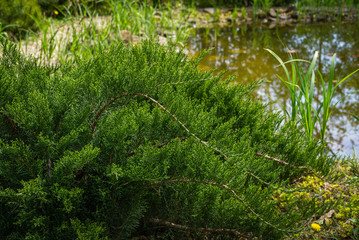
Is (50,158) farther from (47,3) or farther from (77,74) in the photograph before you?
(47,3)

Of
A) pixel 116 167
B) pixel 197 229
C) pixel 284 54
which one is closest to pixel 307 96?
pixel 197 229

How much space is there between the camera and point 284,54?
17.3 ft

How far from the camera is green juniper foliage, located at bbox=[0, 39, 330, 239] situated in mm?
1192

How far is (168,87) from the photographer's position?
156cm

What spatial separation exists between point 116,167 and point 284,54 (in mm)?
4639

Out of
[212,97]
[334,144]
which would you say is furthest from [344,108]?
[212,97]

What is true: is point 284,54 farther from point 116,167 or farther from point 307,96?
point 116,167

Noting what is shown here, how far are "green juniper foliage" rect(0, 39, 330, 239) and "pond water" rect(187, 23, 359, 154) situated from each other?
1.43 metres

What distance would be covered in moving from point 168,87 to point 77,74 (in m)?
0.46

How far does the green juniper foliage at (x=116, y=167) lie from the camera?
1192mm

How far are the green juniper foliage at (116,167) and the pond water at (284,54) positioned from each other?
1.43 m

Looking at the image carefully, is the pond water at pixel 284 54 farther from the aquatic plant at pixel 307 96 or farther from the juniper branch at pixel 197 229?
the juniper branch at pixel 197 229

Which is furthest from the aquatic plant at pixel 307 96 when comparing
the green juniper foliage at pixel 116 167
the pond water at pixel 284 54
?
the green juniper foliage at pixel 116 167

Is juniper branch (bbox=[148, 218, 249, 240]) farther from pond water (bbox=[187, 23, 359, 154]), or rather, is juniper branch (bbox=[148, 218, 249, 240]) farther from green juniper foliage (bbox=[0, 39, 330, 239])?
pond water (bbox=[187, 23, 359, 154])
